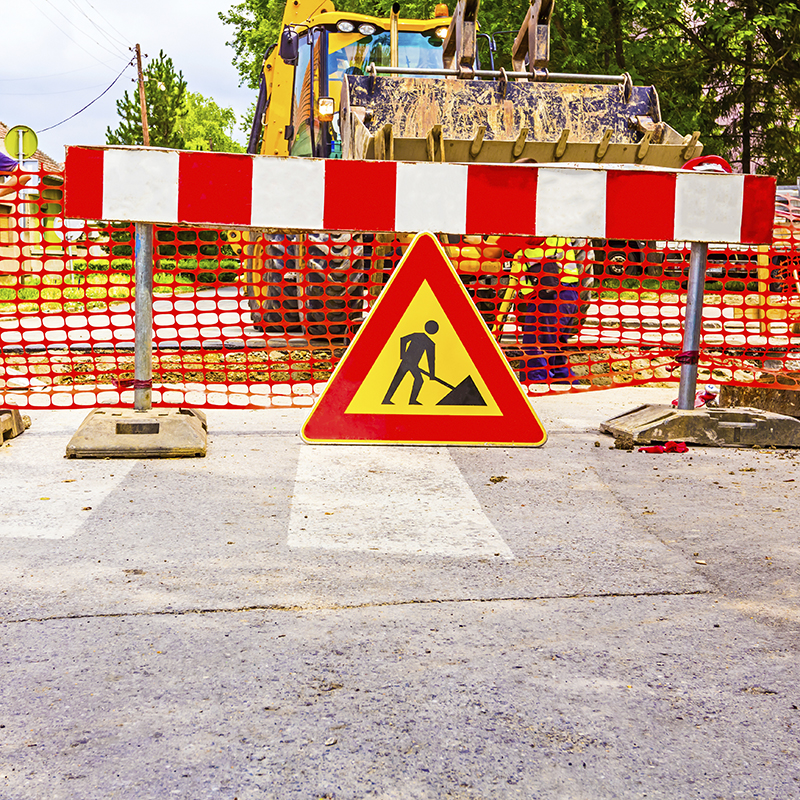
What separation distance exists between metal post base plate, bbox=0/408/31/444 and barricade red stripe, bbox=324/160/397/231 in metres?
1.96

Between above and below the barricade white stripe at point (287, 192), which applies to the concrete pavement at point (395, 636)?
below

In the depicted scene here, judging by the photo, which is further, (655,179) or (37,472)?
(655,179)

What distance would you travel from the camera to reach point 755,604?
2.64 meters

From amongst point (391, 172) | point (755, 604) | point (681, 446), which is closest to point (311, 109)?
point (391, 172)

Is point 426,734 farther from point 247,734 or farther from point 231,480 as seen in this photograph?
point 231,480

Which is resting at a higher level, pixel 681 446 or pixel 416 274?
pixel 416 274

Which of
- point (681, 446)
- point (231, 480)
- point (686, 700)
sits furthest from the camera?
point (681, 446)

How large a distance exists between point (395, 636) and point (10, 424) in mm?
3333

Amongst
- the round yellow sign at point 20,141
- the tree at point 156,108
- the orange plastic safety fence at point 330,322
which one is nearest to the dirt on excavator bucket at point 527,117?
the orange plastic safety fence at point 330,322

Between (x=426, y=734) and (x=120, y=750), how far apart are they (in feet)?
1.94

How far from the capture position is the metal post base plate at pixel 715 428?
511 cm

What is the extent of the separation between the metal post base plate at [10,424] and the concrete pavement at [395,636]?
2.74 feet

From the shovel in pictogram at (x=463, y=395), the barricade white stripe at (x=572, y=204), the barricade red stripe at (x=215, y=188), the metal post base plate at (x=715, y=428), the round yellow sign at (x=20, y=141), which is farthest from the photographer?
the round yellow sign at (x=20, y=141)

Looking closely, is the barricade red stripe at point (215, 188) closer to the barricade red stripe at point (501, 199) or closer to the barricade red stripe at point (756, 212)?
the barricade red stripe at point (501, 199)
